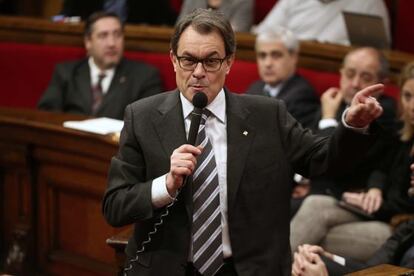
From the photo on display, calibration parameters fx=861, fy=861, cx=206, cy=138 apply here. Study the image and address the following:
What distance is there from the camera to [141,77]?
4047mm

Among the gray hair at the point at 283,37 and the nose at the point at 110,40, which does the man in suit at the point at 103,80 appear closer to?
the nose at the point at 110,40

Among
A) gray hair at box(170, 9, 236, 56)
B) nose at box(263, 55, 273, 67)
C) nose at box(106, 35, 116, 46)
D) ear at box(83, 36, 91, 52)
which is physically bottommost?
ear at box(83, 36, 91, 52)

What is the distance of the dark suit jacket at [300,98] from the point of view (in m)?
3.46

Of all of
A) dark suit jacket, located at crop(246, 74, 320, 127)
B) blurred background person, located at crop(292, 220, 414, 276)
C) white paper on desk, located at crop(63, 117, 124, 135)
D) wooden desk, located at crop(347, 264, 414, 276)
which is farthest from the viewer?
dark suit jacket, located at crop(246, 74, 320, 127)

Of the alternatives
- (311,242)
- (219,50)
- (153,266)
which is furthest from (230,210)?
(311,242)

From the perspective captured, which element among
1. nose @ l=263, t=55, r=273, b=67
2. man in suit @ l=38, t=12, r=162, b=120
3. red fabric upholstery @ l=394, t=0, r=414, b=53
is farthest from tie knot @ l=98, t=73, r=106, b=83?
red fabric upholstery @ l=394, t=0, r=414, b=53

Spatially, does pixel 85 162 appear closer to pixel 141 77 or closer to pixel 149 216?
pixel 141 77

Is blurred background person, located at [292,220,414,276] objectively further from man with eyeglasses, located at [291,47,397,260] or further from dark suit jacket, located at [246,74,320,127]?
dark suit jacket, located at [246,74,320,127]

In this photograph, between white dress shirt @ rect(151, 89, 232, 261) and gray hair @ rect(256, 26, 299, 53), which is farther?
gray hair @ rect(256, 26, 299, 53)

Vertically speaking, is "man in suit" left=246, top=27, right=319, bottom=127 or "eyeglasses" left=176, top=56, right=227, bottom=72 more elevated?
"eyeglasses" left=176, top=56, right=227, bottom=72

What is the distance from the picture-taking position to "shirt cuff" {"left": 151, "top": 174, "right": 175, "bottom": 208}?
5.60 ft

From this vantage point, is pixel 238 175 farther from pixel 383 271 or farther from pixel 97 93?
pixel 97 93

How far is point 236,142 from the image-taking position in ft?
5.93

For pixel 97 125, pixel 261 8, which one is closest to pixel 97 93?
pixel 97 125
